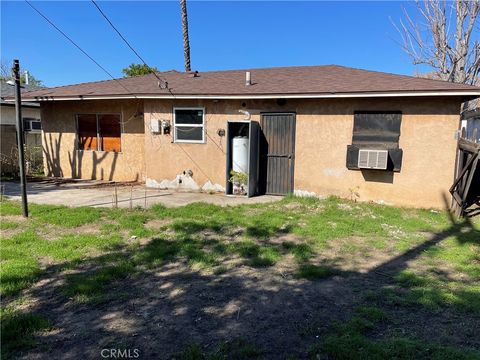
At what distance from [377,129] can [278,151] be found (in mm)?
2580

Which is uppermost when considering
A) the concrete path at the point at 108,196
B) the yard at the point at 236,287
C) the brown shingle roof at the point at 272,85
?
the brown shingle roof at the point at 272,85

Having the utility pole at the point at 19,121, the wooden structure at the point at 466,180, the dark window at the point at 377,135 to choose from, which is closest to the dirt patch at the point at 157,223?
the utility pole at the point at 19,121

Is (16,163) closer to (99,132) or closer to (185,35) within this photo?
(99,132)

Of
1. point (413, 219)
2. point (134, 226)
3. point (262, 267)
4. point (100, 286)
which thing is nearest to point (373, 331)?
point (262, 267)

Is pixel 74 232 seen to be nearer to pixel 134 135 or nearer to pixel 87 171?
pixel 134 135

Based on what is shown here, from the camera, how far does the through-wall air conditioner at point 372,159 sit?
26.5ft

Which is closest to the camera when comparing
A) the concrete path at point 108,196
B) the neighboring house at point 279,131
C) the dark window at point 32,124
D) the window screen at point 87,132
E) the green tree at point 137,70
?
the neighboring house at point 279,131

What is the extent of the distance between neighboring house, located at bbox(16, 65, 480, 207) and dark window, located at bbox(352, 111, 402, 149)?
23 millimetres

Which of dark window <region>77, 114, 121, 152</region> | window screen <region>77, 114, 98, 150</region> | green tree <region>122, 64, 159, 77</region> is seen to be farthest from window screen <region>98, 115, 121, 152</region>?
green tree <region>122, 64, 159, 77</region>

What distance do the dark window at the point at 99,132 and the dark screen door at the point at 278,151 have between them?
213 inches

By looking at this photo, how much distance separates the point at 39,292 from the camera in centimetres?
365

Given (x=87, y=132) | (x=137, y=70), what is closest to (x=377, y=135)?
(x=87, y=132)

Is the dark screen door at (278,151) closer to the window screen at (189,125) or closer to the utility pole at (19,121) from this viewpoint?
the window screen at (189,125)

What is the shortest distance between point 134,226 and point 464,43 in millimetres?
18251
